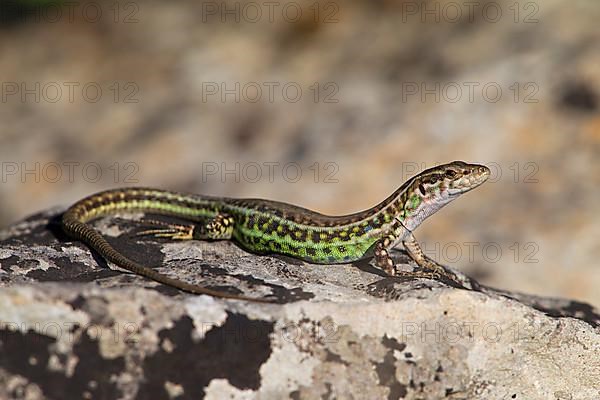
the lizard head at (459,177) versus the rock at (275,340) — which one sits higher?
the lizard head at (459,177)

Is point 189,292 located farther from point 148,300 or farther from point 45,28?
point 45,28

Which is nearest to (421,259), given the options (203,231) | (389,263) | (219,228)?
(389,263)

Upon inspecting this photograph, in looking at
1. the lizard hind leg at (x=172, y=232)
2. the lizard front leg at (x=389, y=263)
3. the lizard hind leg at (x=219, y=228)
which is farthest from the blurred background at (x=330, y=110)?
the lizard hind leg at (x=172, y=232)

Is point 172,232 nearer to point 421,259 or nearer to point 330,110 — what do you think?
point 421,259

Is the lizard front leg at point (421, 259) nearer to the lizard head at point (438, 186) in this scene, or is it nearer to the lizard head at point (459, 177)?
the lizard head at point (438, 186)

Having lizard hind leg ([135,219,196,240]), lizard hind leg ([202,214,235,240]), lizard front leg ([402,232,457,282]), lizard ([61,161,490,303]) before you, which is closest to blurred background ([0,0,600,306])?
lizard front leg ([402,232,457,282])

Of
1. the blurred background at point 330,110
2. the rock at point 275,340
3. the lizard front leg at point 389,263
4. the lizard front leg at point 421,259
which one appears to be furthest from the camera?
the blurred background at point 330,110
